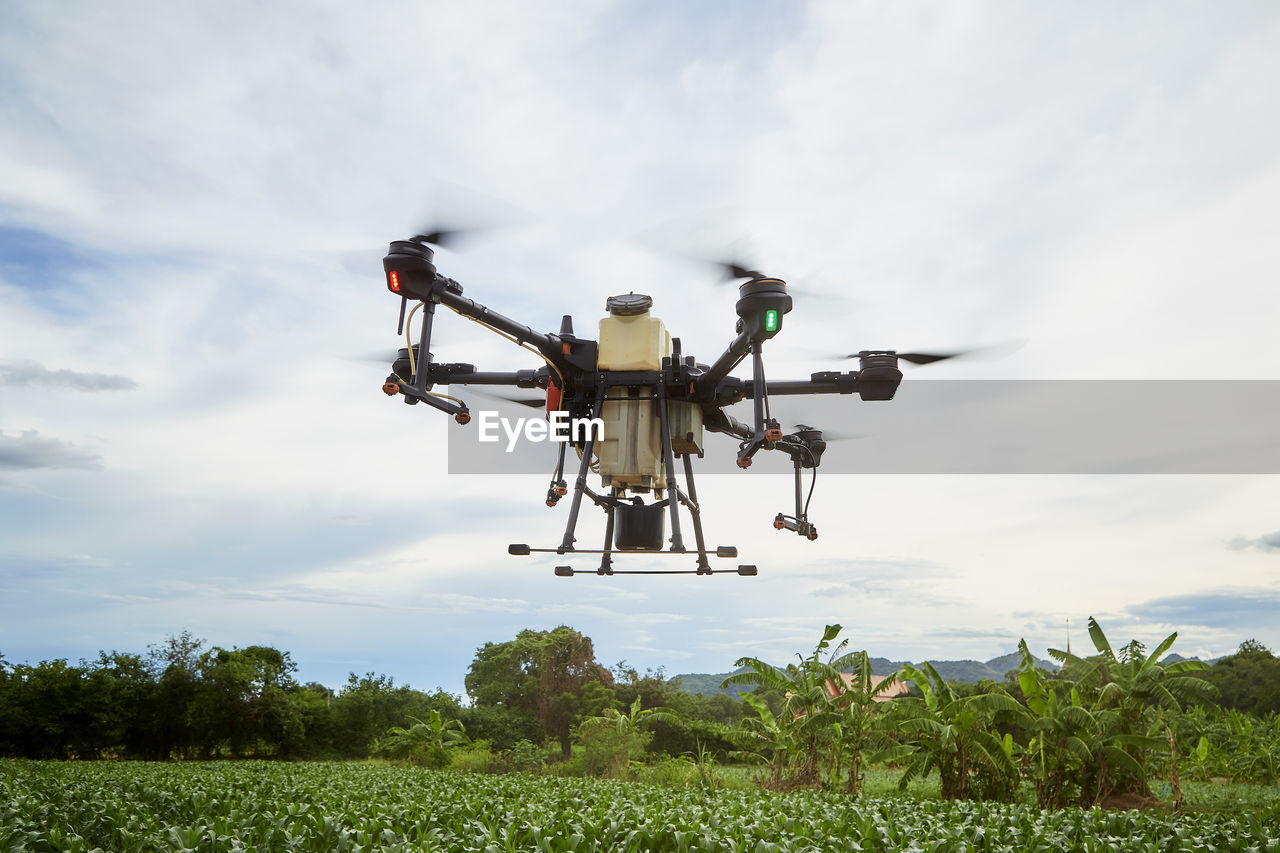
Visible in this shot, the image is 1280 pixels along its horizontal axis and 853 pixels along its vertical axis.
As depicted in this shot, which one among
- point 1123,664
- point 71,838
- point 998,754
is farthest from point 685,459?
point 1123,664

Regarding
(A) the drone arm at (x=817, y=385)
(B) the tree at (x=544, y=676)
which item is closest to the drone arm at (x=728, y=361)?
(A) the drone arm at (x=817, y=385)

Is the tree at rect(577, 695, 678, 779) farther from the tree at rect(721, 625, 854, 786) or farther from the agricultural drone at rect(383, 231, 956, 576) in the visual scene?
the agricultural drone at rect(383, 231, 956, 576)

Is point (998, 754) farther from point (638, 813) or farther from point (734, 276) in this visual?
point (734, 276)

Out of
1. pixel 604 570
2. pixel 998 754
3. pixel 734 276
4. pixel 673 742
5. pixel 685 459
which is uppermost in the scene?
pixel 734 276

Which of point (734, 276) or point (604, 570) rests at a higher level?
point (734, 276)

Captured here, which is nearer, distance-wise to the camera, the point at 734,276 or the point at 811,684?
the point at 734,276

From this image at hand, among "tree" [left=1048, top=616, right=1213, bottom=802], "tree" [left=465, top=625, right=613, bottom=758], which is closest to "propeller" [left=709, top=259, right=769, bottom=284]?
"tree" [left=1048, top=616, right=1213, bottom=802]

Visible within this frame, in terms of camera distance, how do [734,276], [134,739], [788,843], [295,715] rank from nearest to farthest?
[734,276], [788,843], [134,739], [295,715]
